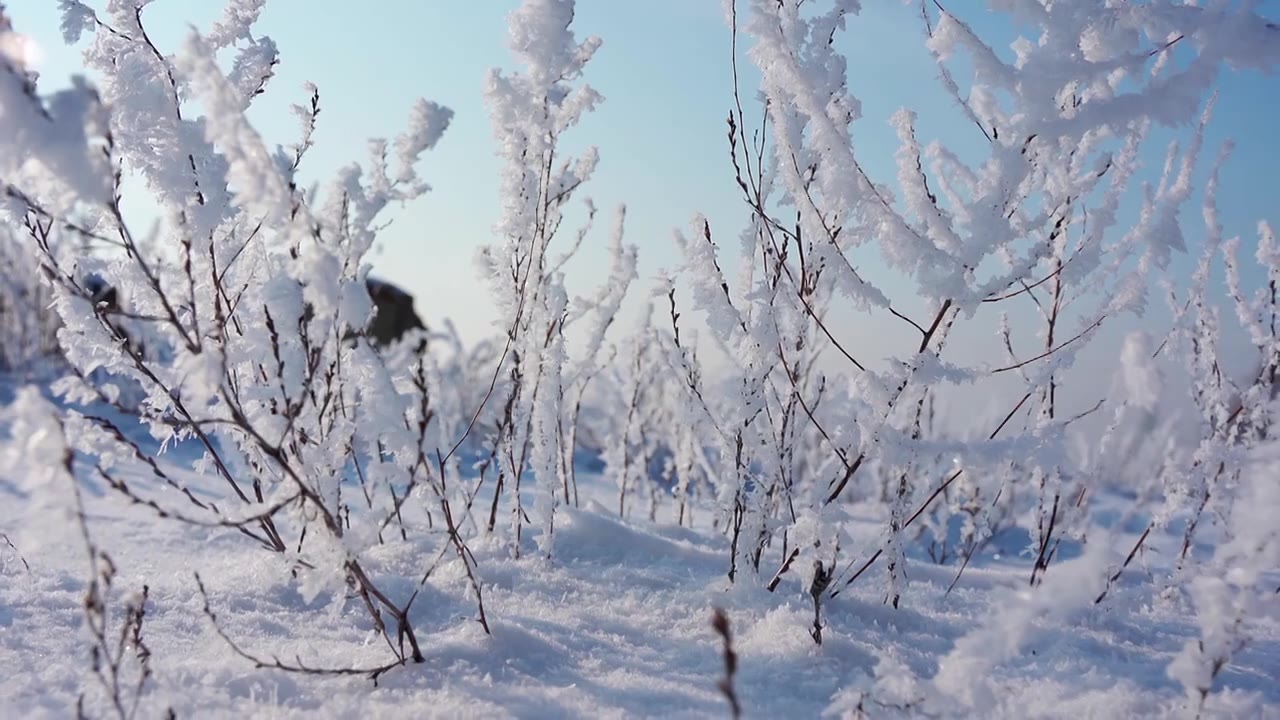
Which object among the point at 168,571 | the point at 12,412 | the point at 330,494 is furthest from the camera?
the point at 168,571

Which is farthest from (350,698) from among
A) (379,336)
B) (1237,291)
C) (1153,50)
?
(379,336)

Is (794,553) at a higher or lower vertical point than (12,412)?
lower

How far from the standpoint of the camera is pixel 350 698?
1702 millimetres

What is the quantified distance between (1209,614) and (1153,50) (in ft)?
3.99

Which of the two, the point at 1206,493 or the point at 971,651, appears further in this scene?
the point at 1206,493

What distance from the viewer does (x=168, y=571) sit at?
277 centimetres

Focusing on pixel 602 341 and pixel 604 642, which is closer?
pixel 604 642

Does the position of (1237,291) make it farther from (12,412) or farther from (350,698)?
(12,412)

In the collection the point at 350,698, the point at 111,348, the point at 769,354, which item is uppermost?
the point at 769,354

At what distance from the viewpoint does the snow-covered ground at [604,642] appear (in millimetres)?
1612

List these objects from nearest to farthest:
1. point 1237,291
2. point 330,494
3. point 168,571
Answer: point 330,494 → point 168,571 → point 1237,291

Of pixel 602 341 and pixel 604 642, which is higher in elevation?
pixel 602 341

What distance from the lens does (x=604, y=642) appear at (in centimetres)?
218

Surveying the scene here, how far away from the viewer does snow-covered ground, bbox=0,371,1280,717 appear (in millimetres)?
1612
